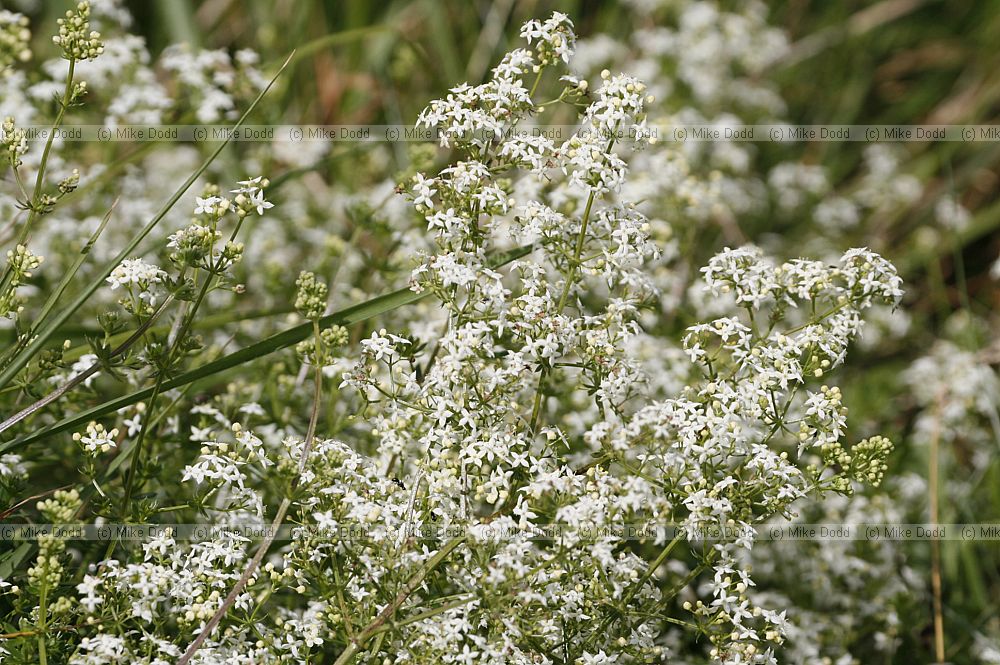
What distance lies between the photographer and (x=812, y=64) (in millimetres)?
8219

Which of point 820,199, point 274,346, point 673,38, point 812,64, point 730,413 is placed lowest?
point 730,413

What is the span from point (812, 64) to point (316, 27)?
162 inches

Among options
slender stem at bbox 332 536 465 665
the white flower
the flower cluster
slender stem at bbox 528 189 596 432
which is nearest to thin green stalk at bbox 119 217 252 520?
the white flower

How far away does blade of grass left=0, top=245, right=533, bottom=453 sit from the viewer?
2.88 m

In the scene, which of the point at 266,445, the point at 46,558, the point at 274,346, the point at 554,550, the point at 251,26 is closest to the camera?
the point at 46,558

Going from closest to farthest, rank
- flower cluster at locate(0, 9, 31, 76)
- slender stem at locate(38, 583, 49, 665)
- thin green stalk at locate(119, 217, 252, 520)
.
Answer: slender stem at locate(38, 583, 49, 665)
thin green stalk at locate(119, 217, 252, 520)
flower cluster at locate(0, 9, 31, 76)

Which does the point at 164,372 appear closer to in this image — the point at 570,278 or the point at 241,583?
the point at 241,583

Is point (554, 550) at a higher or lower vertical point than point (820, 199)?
lower

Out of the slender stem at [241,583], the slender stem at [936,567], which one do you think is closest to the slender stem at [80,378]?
the slender stem at [241,583]

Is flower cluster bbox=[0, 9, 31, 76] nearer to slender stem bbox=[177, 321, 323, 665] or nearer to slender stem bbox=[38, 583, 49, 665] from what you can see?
slender stem bbox=[177, 321, 323, 665]

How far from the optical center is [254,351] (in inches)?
121

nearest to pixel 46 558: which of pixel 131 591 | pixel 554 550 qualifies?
pixel 131 591

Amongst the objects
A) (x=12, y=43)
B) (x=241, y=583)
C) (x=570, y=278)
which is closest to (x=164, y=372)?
(x=241, y=583)

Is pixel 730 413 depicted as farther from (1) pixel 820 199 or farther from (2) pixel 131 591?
(1) pixel 820 199
